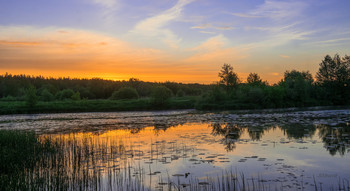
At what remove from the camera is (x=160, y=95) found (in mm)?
70125

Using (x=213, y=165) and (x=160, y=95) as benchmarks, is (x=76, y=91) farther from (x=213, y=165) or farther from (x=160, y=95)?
(x=213, y=165)

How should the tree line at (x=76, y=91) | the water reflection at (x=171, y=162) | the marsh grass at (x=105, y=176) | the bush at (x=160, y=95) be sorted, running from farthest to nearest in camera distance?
1. the tree line at (x=76, y=91)
2. the bush at (x=160, y=95)
3. the water reflection at (x=171, y=162)
4. the marsh grass at (x=105, y=176)

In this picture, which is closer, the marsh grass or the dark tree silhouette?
the marsh grass

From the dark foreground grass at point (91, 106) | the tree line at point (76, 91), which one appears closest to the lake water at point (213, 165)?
the dark foreground grass at point (91, 106)

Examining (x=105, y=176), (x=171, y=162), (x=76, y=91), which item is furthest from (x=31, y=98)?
(x=105, y=176)

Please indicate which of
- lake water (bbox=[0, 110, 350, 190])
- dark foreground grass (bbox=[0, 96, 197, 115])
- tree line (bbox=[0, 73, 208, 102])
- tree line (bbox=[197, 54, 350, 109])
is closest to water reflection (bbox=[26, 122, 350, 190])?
lake water (bbox=[0, 110, 350, 190])

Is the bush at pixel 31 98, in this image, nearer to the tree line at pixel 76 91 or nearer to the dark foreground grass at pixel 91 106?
the dark foreground grass at pixel 91 106

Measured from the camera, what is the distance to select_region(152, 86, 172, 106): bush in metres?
69.7

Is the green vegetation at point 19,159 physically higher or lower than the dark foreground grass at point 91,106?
lower

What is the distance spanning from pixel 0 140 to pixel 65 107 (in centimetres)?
5501

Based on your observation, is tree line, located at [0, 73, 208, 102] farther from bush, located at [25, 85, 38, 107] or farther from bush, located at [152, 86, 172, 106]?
A: bush, located at [25, 85, 38, 107]

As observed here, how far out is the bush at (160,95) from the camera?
69.7 m

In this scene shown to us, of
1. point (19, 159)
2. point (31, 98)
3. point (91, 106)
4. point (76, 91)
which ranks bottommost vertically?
point (19, 159)

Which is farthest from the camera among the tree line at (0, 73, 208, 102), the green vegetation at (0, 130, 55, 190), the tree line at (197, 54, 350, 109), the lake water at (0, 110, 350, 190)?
the tree line at (0, 73, 208, 102)
